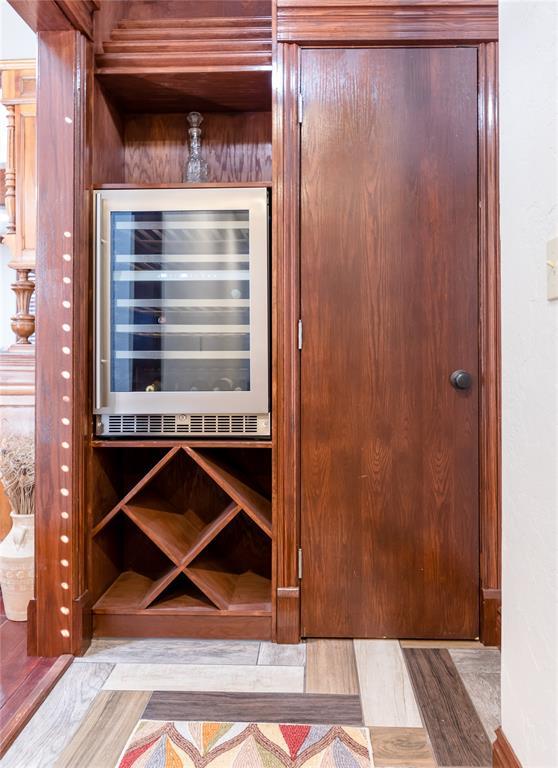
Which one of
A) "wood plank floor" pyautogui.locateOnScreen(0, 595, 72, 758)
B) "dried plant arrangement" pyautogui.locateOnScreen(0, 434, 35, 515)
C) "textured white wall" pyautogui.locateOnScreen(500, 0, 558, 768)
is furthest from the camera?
"dried plant arrangement" pyautogui.locateOnScreen(0, 434, 35, 515)

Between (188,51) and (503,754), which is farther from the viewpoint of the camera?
(188,51)

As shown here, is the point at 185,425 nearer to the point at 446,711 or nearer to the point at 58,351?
the point at 58,351

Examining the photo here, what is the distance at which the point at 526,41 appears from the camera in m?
1.05

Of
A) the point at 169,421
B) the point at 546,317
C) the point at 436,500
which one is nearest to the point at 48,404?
the point at 169,421

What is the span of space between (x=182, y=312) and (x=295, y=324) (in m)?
0.45

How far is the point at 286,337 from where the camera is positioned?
1.82 meters

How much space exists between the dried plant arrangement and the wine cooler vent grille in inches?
13.5

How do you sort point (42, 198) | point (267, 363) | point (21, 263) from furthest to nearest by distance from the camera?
point (21, 263), point (267, 363), point (42, 198)

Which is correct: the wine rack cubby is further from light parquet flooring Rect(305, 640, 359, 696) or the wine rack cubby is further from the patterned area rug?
the patterned area rug

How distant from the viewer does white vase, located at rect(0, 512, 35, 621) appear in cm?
196

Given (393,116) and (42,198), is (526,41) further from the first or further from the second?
(42,198)

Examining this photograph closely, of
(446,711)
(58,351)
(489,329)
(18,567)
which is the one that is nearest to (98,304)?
(58,351)

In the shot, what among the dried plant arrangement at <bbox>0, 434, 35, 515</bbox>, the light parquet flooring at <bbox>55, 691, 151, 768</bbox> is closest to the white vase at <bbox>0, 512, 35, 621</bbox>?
the dried plant arrangement at <bbox>0, 434, 35, 515</bbox>

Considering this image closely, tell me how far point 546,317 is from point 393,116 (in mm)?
1180
